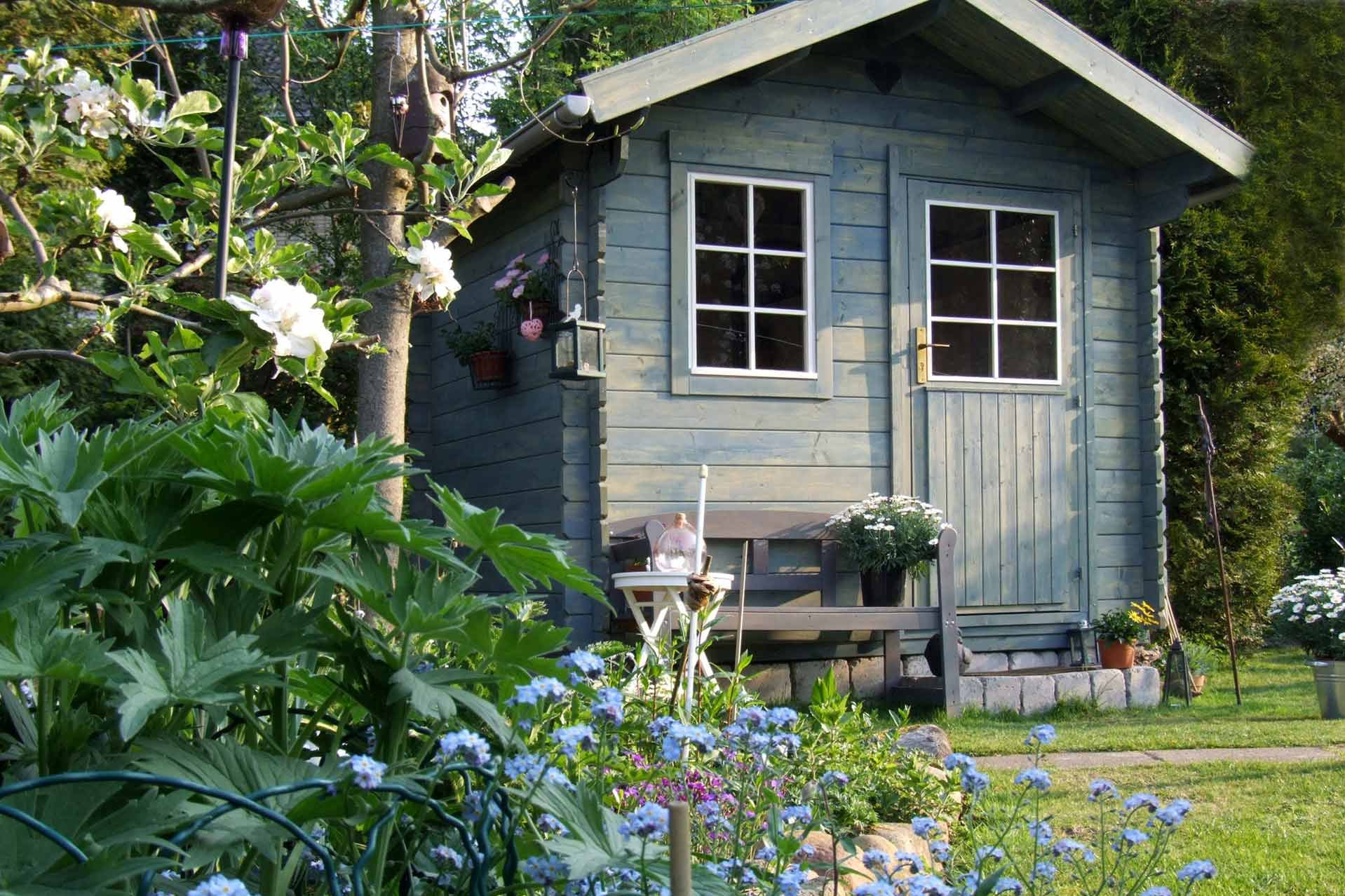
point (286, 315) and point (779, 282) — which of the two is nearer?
point (286, 315)

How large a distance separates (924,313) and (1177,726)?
2.56 m

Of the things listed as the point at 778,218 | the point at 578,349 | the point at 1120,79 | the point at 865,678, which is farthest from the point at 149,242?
the point at 1120,79

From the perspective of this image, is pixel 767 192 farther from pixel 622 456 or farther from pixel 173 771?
pixel 173 771

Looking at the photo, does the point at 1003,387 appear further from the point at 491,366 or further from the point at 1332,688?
the point at 491,366

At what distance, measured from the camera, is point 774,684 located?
6.86 metres

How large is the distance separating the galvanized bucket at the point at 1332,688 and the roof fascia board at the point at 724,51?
397cm

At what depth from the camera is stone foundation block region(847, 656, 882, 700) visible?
7078mm

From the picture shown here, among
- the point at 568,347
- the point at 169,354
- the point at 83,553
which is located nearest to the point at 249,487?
the point at 83,553

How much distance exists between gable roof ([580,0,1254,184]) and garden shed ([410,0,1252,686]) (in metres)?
0.02

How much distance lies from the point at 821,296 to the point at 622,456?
4.74 ft

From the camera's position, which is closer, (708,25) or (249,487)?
(249,487)

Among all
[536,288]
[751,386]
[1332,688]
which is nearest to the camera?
[1332,688]

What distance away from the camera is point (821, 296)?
699 cm

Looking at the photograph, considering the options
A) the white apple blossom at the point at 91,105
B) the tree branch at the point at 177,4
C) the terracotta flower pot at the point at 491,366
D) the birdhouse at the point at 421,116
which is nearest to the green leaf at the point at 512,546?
the tree branch at the point at 177,4
